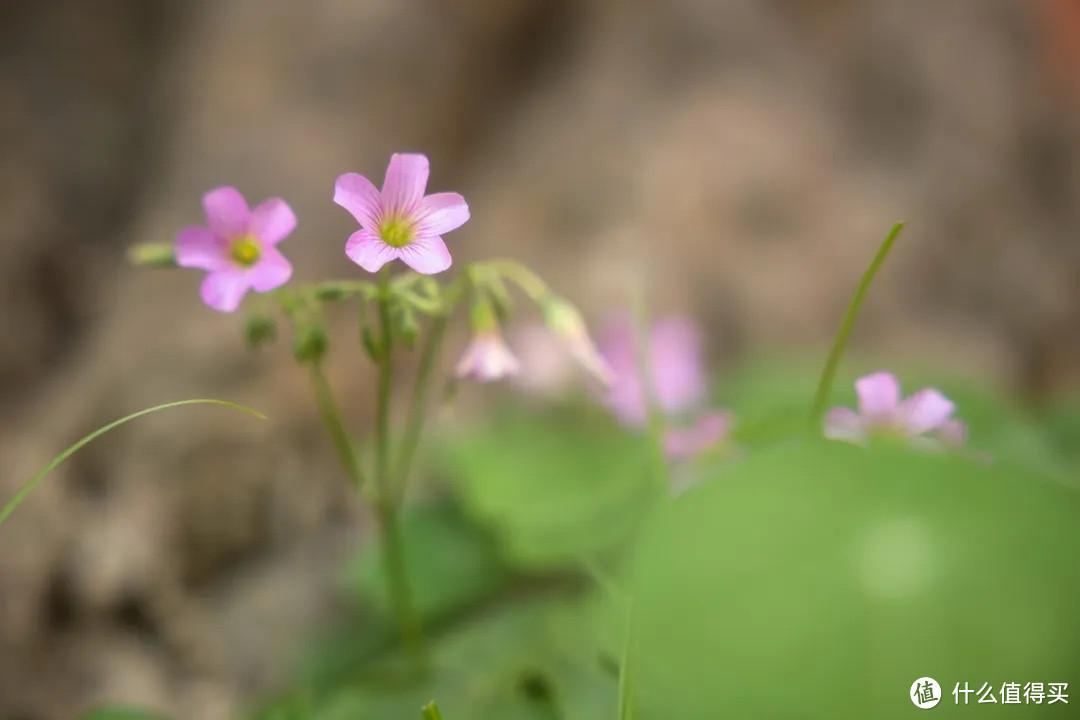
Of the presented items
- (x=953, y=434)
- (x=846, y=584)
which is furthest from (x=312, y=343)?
(x=953, y=434)

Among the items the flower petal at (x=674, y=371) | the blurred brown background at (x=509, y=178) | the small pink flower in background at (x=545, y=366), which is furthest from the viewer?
the blurred brown background at (x=509, y=178)

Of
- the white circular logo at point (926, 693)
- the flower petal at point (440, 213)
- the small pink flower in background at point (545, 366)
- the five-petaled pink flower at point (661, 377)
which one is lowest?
the white circular logo at point (926, 693)

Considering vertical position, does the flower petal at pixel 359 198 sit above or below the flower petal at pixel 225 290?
above

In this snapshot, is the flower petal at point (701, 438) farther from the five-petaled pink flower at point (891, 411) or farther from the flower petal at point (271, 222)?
the flower petal at point (271, 222)

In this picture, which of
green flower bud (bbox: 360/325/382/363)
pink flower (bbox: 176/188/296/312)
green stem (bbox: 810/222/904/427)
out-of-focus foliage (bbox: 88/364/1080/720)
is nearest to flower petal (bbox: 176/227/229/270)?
pink flower (bbox: 176/188/296/312)

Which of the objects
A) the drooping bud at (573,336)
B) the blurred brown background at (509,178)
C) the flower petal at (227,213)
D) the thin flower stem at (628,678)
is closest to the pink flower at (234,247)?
the flower petal at (227,213)

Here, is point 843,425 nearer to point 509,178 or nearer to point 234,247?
point 234,247

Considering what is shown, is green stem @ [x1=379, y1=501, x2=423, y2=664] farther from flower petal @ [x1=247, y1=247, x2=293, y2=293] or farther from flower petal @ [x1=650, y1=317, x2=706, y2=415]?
flower petal @ [x1=650, y1=317, x2=706, y2=415]
